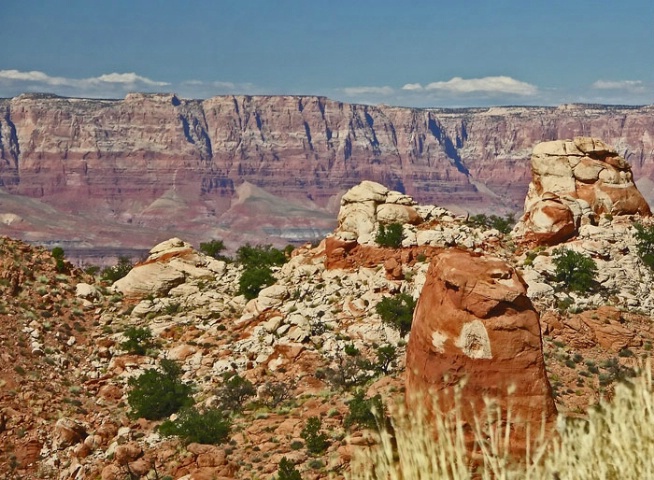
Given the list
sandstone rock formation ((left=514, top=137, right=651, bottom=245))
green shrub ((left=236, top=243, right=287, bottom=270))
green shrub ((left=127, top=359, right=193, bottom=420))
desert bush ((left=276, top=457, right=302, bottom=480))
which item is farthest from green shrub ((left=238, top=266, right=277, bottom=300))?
desert bush ((left=276, top=457, right=302, bottom=480))

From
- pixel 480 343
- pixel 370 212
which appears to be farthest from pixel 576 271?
pixel 480 343

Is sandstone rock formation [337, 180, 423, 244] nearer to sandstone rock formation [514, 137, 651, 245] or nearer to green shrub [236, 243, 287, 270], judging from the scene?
green shrub [236, 243, 287, 270]

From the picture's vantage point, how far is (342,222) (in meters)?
52.7

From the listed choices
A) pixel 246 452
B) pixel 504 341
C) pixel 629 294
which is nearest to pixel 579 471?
pixel 504 341

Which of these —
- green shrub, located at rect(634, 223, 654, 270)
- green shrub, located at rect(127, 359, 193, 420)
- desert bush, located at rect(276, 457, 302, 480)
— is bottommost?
green shrub, located at rect(127, 359, 193, 420)

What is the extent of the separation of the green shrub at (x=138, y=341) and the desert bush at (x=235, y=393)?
31.4 feet

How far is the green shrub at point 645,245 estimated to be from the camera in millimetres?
43750

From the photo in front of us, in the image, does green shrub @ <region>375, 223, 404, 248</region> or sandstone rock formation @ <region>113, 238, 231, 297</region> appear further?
sandstone rock formation @ <region>113, 238, 231, 297</region>

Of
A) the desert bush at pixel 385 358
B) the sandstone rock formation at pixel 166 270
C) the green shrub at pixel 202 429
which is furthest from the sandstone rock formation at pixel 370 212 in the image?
the green shrub at pixel 202 429

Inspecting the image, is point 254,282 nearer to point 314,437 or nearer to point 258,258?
point 258,258

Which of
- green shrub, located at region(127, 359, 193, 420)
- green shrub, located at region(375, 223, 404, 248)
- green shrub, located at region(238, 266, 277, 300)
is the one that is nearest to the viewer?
green shrub, located at region(127, 359, 193, 420)

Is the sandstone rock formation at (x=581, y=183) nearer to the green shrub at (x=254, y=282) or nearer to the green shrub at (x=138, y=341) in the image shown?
the green shrub at (x=254, y=282)

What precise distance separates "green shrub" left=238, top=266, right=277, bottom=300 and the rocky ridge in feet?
2.48

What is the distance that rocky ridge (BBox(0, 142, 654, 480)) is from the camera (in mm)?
29703
